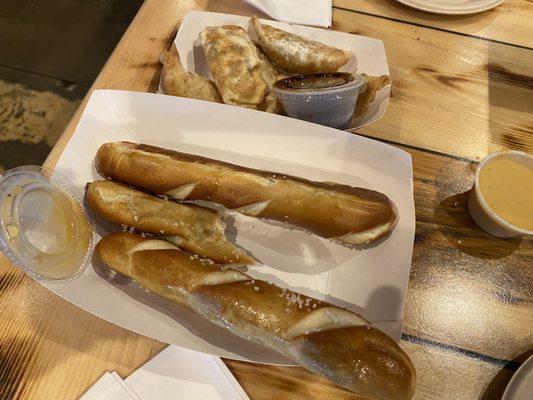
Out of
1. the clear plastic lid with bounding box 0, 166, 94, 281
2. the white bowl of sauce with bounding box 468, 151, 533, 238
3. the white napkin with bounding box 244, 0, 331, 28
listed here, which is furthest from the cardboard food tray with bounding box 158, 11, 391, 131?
the clear plastic lid with bounding box 0, 166, 94, 281

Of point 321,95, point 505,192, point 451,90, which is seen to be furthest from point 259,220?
point 451,90

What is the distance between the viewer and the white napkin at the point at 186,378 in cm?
86

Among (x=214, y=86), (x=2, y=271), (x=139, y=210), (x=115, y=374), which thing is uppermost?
(x=214, y=86)

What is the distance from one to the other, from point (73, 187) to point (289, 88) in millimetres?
590

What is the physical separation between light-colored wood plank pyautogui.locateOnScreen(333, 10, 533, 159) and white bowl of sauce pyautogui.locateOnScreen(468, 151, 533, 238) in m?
0.16

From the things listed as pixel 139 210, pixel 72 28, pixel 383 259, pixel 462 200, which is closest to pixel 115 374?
pixel 139 210

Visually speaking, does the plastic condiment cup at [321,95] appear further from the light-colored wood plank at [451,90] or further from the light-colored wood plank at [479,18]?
the light-colored wood plank at [479,18]

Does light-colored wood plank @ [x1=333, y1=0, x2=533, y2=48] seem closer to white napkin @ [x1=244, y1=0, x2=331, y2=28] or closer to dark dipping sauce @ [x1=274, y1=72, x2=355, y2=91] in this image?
white napkin @ [x1=244, y1=0, x2=331, y2=28]

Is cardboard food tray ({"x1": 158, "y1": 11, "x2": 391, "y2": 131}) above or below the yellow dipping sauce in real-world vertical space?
above

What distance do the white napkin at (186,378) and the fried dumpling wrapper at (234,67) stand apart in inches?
26.3

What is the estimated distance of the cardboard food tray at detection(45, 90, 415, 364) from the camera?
0.89 m

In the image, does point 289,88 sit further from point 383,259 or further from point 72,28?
point 72,28

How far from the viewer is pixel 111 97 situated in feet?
3.62

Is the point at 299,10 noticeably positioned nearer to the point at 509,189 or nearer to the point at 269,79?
the point at 269,79
